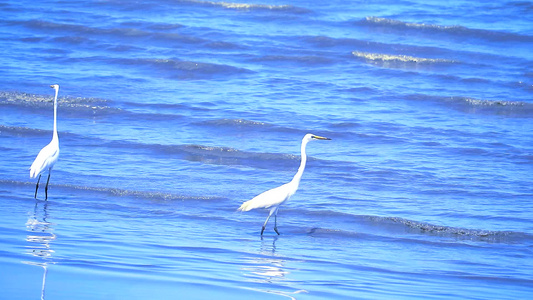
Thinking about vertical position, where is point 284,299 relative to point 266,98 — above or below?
below

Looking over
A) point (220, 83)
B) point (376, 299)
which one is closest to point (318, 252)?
point (376, 299)

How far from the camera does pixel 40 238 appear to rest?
294 inches

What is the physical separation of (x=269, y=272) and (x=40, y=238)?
2.20 meters

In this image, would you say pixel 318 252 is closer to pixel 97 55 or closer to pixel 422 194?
pixel 422 194

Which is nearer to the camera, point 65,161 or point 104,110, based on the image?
point 65,161

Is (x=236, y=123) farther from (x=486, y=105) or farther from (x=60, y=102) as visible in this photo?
(x=486, y=105)

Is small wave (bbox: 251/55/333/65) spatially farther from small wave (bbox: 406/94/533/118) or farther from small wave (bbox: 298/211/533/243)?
small wave (bbox: 298/211/533/243)

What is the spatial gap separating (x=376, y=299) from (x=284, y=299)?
0.71m

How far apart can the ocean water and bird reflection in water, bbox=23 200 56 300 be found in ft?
0.10

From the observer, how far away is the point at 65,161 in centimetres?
1169

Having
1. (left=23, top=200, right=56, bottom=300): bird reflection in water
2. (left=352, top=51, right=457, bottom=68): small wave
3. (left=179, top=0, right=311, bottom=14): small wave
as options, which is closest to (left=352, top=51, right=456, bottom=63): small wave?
(left=352, top=51, right=457, bottom=68): small wave

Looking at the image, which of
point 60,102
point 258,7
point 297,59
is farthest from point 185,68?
point 258,7

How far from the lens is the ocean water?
23.0 feet

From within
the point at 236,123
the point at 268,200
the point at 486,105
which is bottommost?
the point at 268,200
